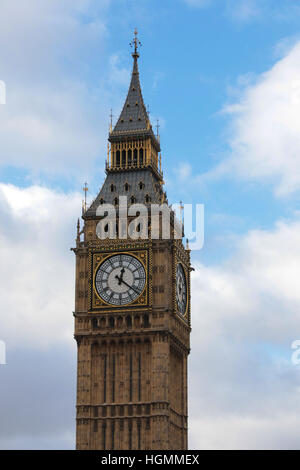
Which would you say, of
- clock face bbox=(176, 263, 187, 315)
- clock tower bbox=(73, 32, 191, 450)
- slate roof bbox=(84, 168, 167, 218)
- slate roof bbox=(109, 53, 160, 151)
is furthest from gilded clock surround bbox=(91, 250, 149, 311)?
slate roof bbox=(109, 53, 160, 151)

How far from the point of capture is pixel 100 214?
438ft

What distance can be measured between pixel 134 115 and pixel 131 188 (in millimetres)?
8909

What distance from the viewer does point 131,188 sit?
135 meters

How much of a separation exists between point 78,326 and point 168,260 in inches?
416

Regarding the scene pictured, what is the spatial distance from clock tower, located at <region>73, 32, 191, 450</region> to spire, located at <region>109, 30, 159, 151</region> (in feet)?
18.0

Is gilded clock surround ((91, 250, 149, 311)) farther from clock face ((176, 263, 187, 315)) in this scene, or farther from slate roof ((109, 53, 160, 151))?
slate roof ((109, 53, 160, 151))

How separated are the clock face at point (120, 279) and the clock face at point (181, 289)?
4.18 metres

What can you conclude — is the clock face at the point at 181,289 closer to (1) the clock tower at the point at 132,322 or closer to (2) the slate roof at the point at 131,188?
(1) the clock tower at the point at 132,322

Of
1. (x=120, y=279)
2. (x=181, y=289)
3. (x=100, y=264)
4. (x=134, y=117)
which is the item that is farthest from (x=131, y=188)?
(x=181, y=289)

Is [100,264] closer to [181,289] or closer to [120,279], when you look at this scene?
[120,279]

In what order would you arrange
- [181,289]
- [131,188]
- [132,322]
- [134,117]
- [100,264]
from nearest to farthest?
1. [132,322]
2. [100,264]
3. [181,289]
4. [131,188]
5. [134,117]

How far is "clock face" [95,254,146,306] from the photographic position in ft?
424

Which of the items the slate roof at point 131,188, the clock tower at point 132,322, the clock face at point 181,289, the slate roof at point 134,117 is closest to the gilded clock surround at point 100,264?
the clock tower at point 132,322
